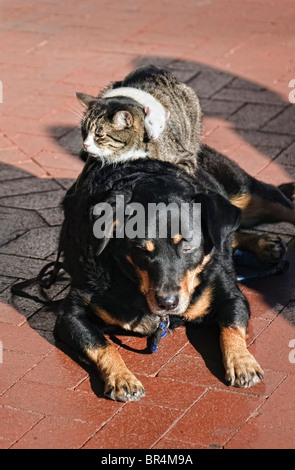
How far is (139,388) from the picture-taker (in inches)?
150

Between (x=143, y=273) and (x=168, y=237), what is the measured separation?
0.21 meters

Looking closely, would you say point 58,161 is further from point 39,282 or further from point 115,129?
point 39,282

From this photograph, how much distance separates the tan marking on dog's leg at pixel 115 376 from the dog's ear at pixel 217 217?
0.72 metres

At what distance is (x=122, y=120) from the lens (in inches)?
187

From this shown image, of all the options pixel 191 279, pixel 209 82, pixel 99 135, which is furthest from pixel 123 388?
pixel 209 82

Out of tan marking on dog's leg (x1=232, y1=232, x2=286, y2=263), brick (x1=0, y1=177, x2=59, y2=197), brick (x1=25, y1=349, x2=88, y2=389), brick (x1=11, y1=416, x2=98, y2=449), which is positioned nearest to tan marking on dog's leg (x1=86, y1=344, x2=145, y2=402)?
brick (x1=25, y1=349, x2=88, y2=389)

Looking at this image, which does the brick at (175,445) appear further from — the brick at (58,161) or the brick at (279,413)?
the brick at (58,161)

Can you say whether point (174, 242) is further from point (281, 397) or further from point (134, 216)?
point (281, 397)

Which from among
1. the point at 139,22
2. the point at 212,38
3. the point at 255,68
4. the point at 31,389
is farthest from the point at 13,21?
the point at 31,389

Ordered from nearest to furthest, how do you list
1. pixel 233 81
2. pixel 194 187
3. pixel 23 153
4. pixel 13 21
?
pixel 194 187 < pixel 23 153 < pixel 233 81 < pixel 13 21

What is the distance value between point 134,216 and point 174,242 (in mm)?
240

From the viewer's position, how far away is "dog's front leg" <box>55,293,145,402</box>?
3.79 meters

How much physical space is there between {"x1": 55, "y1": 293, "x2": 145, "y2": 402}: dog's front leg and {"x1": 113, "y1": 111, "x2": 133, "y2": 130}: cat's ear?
110 cm

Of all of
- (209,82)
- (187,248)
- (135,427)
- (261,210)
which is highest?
(187,248)
